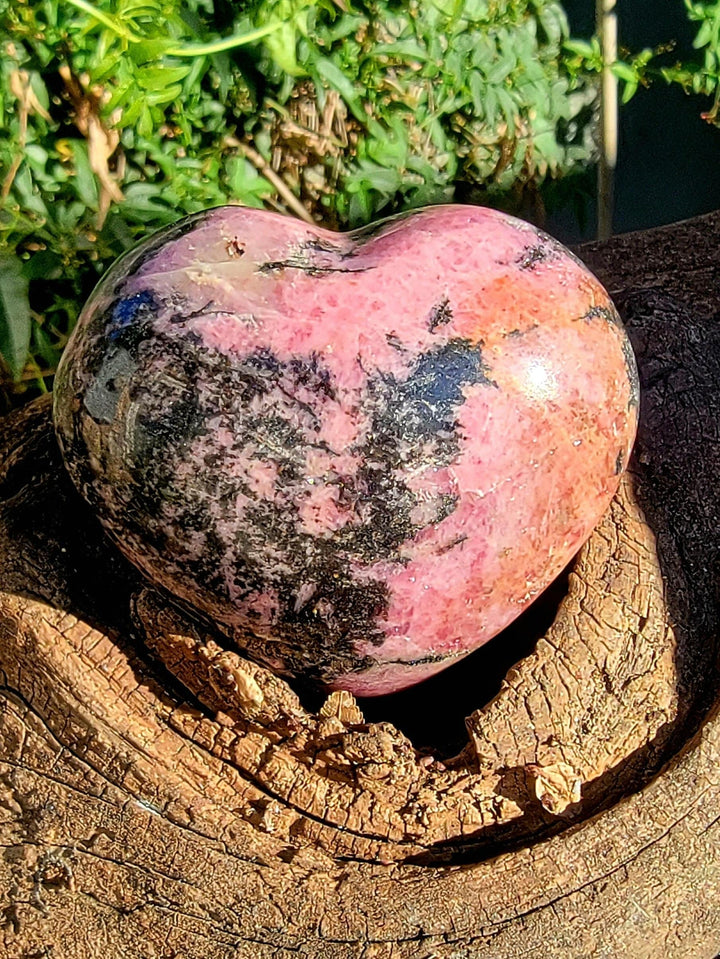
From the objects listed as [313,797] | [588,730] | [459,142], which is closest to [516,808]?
[588,730]

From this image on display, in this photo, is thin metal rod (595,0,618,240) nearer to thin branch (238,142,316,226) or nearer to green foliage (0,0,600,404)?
green foliage (0,0,600,404)

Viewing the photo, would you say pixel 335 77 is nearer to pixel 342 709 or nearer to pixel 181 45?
pixel 181 45

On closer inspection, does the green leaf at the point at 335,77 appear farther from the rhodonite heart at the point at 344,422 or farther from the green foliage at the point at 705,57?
the green foliage at the point at 705,57

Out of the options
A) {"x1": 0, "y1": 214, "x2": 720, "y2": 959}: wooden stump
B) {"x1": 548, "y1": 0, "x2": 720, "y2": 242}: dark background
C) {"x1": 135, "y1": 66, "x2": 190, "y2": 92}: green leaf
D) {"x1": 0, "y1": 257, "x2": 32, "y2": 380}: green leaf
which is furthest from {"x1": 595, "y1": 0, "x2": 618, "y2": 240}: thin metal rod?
{"x1": 0, "y1": 257, "x2": 32, "y2": 380}: green leaf

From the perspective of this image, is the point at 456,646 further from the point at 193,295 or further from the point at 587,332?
the point at 193,295

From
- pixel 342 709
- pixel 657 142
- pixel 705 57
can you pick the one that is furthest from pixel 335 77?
pixel 657 142

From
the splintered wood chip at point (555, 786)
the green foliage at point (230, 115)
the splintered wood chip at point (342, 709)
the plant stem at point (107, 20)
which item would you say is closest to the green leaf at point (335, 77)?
the green foliage at point (230, 115)

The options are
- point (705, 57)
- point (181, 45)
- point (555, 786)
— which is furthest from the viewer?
point (705, 57)
